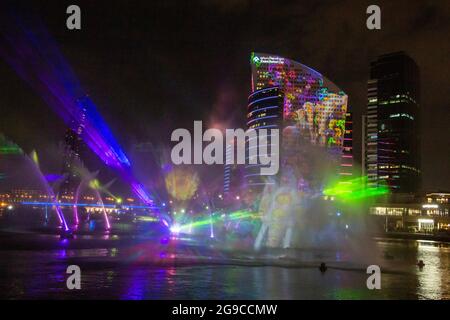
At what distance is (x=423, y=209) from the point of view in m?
171

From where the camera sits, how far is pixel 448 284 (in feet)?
130

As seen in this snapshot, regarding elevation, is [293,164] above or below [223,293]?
above

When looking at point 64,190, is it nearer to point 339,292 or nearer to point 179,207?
point 179,207

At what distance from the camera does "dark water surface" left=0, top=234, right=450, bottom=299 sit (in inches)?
1185

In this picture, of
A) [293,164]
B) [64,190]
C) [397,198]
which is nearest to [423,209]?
[397,198]

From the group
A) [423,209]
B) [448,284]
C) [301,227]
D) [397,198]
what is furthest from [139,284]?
[397,198]

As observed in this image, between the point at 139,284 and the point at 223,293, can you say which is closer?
the point at 223,293

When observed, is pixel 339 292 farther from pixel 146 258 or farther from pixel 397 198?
pixel 397 198

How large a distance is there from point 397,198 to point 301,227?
114 m

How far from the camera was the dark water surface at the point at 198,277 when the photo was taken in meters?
30.1

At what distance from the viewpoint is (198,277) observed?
36.6m
